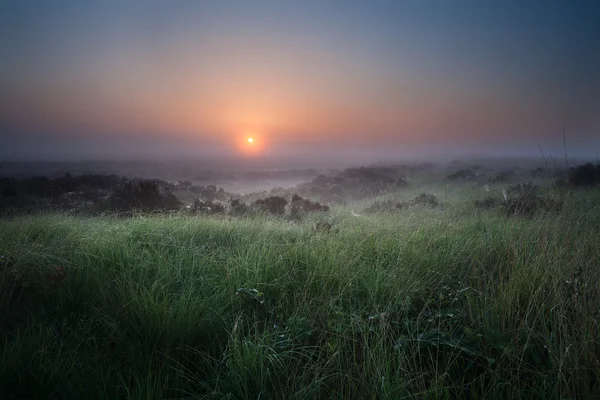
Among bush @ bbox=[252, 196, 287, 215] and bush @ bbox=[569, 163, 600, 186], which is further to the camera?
bush @ bbox=[252, 196, 287, 215]

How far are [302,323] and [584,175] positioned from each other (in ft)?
39.5

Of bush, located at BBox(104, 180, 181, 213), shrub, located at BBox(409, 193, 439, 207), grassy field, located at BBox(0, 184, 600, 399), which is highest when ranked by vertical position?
bush, located at BBox(104, 180, 181, 213)

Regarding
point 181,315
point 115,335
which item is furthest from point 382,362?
point 115,335

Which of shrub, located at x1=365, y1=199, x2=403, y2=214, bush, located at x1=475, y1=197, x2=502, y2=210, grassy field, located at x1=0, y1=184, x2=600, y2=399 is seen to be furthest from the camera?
shrub, located at x1=365, y1=199, x2=403, y2=214

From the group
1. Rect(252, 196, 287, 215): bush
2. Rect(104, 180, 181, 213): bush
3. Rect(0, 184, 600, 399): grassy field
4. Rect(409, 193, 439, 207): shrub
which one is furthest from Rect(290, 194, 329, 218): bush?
Rect(0, 184, 600, 399): grassy field

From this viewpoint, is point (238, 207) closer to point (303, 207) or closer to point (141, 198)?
point (303, 207)

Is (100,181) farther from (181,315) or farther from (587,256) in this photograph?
(587,256)

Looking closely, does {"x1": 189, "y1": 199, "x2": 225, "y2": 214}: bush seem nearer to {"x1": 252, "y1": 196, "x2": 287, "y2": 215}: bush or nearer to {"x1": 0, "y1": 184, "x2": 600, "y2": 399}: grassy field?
{"x1": 252, "y1": 196, "x2": 287, "y2": 215}: bush

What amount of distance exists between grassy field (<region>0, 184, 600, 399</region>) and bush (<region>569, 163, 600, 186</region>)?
7668 mm

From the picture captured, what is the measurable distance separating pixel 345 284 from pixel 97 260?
9.54 ft

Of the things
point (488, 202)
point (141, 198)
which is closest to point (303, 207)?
point (141, 198)

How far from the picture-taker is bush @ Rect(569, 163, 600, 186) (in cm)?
1074

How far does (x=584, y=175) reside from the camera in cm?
1111

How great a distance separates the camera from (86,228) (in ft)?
19.5
